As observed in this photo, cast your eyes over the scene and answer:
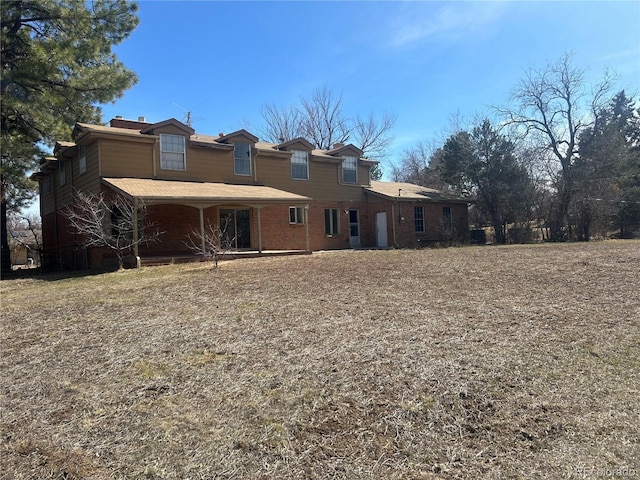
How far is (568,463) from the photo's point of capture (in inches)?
124

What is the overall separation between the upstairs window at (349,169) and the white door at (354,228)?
1675 millimetres

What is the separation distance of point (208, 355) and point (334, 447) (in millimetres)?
2343

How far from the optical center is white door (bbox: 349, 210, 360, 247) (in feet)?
75.9

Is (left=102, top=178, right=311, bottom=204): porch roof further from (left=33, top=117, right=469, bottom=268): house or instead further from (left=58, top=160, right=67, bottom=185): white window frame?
(left=58, top=160, right=67, bottom=185): white window frame

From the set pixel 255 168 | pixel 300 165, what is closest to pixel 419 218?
pixel 300 165

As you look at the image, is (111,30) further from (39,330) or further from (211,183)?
(39,330)

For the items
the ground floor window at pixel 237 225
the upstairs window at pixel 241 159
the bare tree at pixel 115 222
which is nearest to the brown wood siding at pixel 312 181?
the upstairs window at pixel 241 159

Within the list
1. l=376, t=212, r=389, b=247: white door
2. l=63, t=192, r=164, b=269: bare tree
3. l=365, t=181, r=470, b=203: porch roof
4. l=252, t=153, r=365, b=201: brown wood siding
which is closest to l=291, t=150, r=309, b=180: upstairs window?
l=252, t=153, r=365, b=201: brown wood siding

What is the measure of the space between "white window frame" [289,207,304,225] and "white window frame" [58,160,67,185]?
9.84 metres

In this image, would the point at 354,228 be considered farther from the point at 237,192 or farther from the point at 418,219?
the point at 237,192

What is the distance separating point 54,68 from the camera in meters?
16.0

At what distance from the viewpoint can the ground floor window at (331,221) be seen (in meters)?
22.2

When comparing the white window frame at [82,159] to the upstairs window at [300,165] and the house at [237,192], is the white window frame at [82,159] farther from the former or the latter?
the upstairs window at [300,165]

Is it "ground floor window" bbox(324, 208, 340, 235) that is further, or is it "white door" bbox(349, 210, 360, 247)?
"white door" bbox(349, 210, 360, 247)
